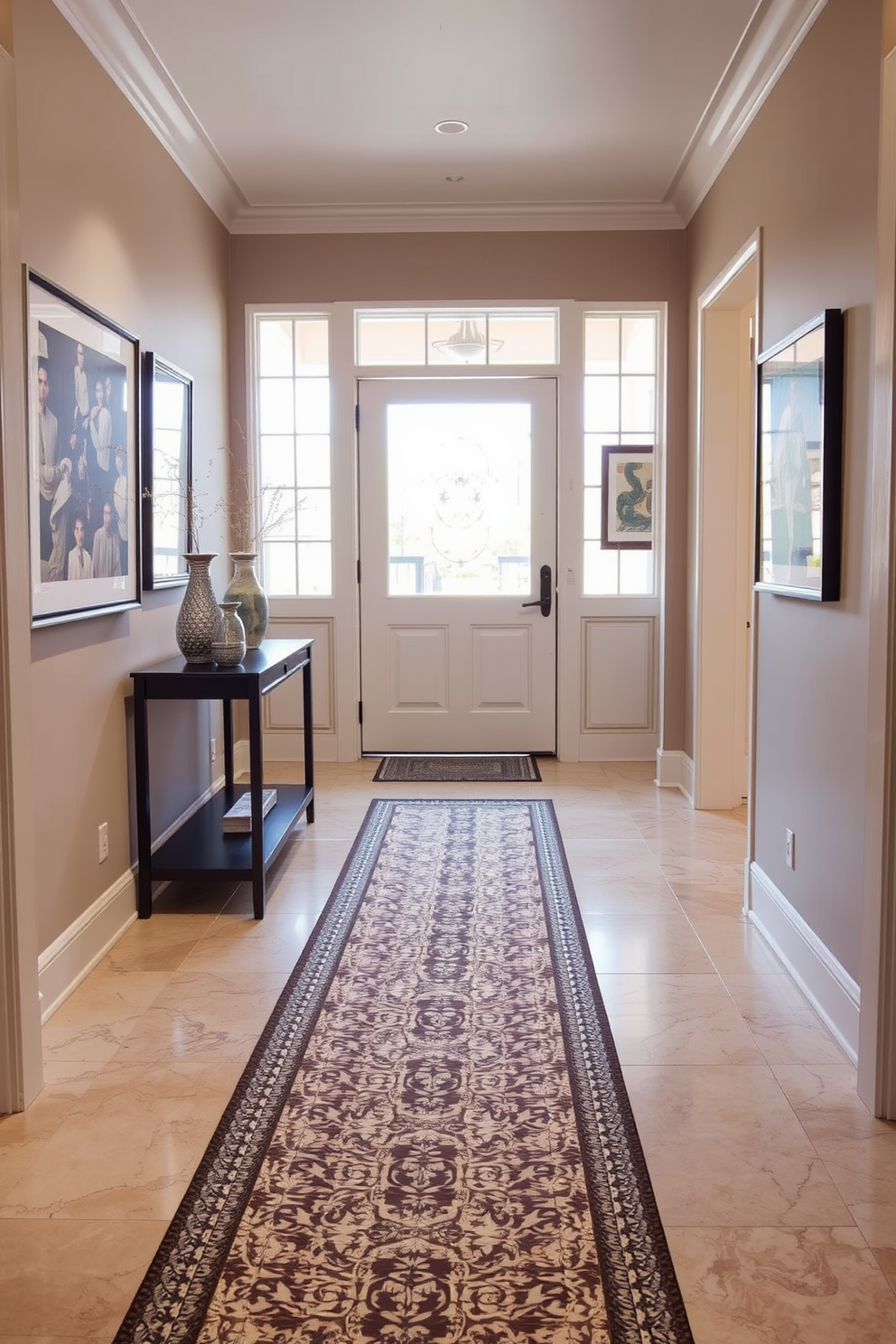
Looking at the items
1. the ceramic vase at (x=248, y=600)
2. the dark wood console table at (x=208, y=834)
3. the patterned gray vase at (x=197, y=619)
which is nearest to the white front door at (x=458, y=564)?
the ceramic vase at (x=248, y=600)

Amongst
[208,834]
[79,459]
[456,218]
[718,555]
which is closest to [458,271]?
[456,218]

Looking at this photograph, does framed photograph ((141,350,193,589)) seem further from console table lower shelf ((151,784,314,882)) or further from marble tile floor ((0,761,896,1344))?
marble tile floor ((0,761,896,1344))

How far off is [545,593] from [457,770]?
107cm

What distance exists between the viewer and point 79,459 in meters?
3.12

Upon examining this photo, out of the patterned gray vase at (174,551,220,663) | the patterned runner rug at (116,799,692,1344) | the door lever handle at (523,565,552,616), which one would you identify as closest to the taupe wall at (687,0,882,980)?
the patterned runner rug at (116,799,692,1344)

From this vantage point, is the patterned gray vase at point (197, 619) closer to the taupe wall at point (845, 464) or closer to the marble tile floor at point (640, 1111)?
the marble tile floor at point (640, 1111)

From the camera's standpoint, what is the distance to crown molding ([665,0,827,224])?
325 cm

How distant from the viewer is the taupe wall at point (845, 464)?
262cm

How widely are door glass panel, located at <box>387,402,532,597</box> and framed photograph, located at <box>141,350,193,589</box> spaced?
1.53 meters

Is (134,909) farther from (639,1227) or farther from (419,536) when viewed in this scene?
(419,536)

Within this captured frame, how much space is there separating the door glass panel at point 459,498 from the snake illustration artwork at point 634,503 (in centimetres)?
50

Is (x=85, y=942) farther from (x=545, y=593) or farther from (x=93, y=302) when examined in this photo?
(x=545, y=593)

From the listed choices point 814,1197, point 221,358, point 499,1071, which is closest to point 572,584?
point 221,358

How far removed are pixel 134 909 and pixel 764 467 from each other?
2542 mm
